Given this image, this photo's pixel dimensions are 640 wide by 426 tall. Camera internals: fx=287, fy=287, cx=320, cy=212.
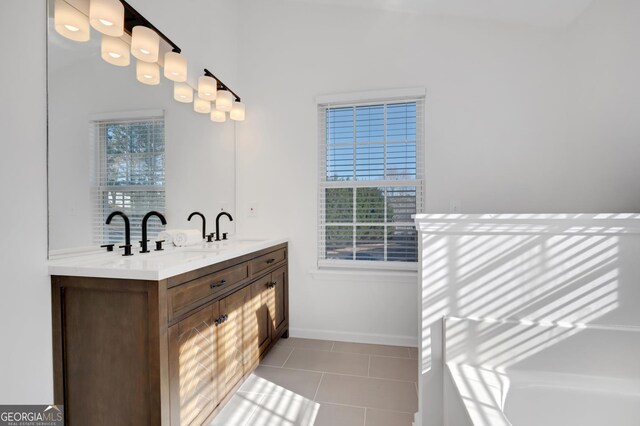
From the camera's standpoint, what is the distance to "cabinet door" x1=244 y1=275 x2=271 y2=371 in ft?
6.13

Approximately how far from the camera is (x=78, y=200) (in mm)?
1339

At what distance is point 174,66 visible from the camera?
187 centimetres

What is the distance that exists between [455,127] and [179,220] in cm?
228

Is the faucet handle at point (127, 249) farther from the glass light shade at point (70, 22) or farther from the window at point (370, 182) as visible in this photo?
the window at point (370, 182)

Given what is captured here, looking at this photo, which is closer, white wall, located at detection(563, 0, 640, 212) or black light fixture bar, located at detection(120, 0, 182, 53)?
black light fixture bar, located at detection(120, 0, 182, 53)

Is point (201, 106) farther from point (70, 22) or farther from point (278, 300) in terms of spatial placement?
point (278, 300)

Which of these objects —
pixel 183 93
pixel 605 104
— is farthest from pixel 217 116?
pixel 605 104

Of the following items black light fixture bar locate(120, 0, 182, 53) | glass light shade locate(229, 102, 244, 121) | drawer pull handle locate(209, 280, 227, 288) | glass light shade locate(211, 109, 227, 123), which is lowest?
drawer pull handle locate(209, 280, 227, 288)

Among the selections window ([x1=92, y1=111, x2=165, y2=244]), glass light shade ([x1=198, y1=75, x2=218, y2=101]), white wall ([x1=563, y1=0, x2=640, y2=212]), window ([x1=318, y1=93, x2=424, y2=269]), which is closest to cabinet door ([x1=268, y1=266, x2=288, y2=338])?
window ([x1=318, y1=93, x2=424, y2=269])

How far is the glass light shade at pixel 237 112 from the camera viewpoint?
8.37 feet

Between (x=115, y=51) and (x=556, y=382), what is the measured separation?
258 cm

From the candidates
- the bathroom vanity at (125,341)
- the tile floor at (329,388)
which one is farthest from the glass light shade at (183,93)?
the tile floor at (329,388)

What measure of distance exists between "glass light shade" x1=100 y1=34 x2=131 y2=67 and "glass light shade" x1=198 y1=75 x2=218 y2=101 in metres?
0.62

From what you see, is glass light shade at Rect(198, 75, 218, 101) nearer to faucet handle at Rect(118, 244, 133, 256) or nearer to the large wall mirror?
the large wall mirror
